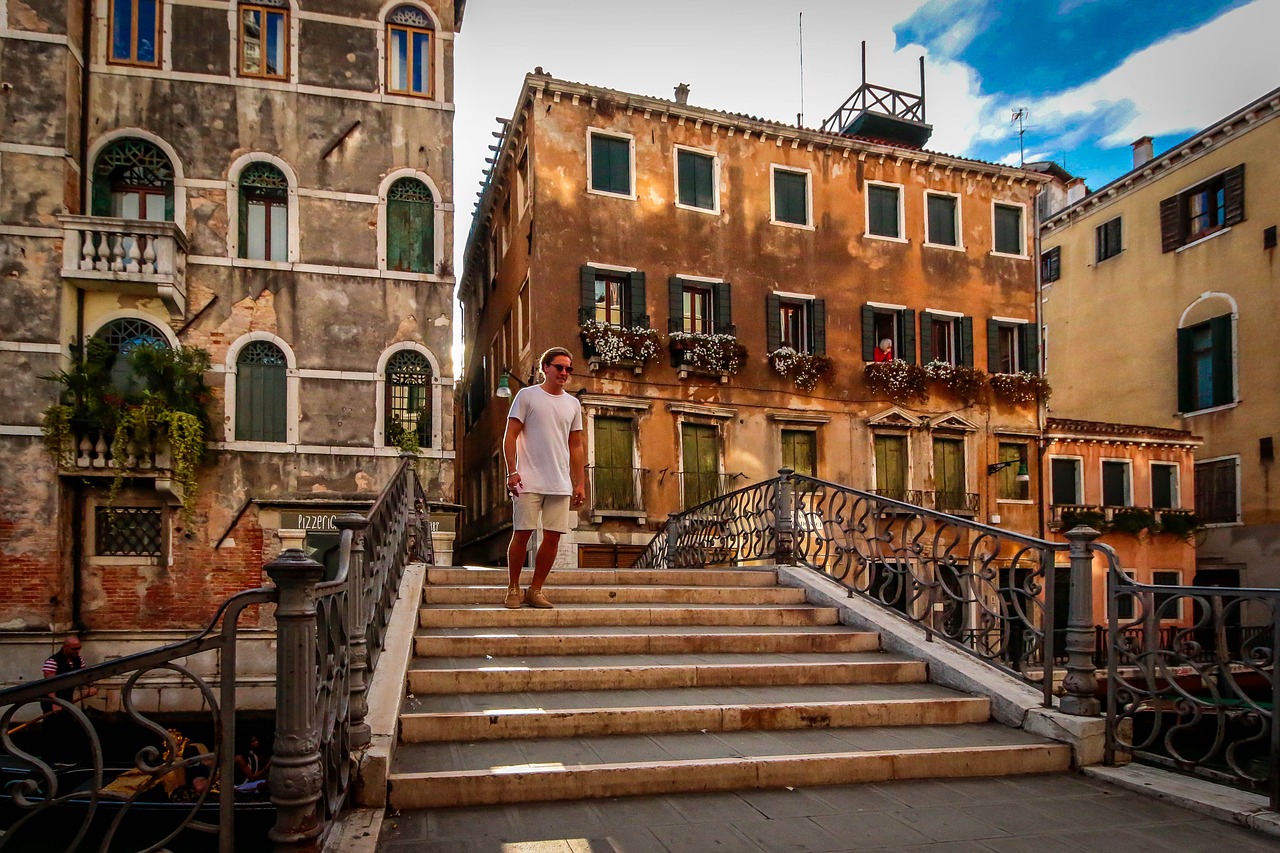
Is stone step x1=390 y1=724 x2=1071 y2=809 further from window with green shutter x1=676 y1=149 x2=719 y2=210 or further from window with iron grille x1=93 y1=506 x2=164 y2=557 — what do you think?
window with green shutter x1=676 y1=149 x2=719 y2=210

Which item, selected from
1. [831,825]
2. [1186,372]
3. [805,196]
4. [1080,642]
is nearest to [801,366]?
[805,196]

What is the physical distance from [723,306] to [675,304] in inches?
47.6

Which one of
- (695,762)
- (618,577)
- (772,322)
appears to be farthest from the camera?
(772,322)

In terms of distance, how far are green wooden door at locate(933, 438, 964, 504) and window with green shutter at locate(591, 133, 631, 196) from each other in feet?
32.6

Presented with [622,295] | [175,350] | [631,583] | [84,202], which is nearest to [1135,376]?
[622,295]

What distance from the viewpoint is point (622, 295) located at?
65.2 feet

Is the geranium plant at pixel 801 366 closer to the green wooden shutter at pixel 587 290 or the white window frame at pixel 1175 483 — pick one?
the green wooden shutter at pixel 587 290

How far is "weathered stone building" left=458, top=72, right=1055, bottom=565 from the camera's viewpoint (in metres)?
19.2

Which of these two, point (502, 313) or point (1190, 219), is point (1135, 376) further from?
point (502, 313)

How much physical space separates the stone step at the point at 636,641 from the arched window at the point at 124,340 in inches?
469

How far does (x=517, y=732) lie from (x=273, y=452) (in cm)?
1266

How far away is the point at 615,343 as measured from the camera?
62.5 feet

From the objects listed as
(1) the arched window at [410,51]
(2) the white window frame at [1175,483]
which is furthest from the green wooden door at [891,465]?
(1) the arched window at [410,51]

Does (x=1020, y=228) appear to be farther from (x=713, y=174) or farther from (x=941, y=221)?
(x=713, y=174)
